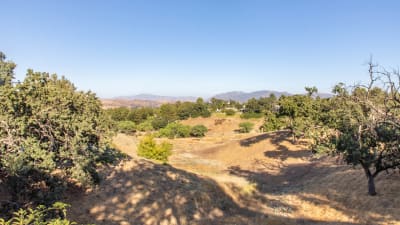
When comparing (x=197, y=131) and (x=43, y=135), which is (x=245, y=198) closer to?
(x=43, y=135)

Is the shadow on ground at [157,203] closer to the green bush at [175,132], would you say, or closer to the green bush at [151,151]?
the green bush at [151,151]

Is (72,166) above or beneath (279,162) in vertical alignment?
above

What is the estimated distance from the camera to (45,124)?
42.3ft

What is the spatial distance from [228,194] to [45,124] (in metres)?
15.6

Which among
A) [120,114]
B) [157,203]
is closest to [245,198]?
[157,203]

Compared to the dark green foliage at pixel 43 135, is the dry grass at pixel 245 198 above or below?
below

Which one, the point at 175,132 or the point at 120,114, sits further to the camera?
the point at 120,114

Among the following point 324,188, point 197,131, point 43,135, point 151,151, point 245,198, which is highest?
point 43,135

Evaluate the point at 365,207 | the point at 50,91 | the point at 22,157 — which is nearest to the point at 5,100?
the point at 50,91

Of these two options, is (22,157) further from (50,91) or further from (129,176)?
(129,176)

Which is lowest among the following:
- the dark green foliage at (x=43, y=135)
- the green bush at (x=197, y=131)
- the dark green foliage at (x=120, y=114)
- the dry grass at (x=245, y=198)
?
the green bush at (x=197, y=131)

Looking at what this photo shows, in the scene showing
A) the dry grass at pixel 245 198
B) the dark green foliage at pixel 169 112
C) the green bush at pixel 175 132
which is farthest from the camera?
the dark green foliage at pixel 169 112

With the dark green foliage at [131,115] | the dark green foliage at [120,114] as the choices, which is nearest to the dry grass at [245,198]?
the dark green foliage at [131,115]

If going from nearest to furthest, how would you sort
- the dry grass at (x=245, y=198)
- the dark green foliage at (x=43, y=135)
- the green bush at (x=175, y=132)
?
the dark green foliage at (x=43, y=135)
the dry grass at (x=245, y=198)
the green bush at (x=175, y=132)
